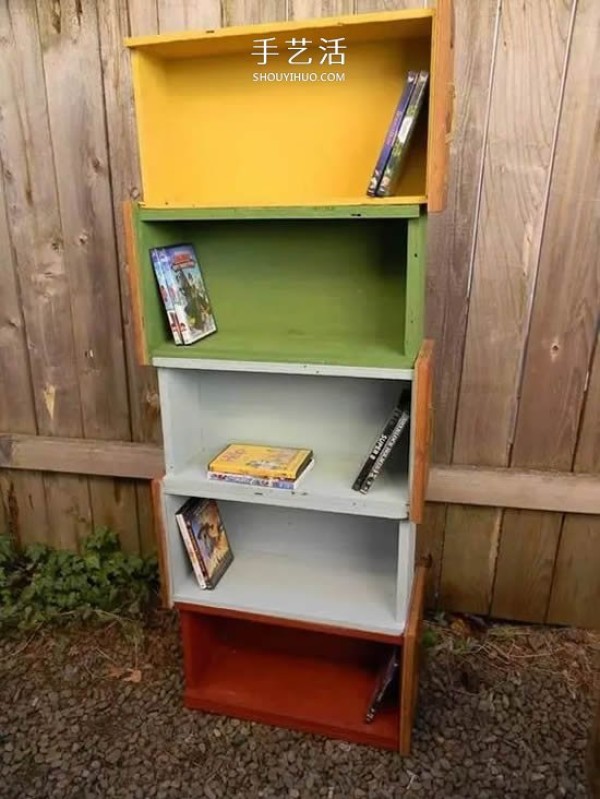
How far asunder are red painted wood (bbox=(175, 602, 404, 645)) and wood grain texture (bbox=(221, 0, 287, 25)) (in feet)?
4.78

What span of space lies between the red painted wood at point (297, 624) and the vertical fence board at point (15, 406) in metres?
0.88

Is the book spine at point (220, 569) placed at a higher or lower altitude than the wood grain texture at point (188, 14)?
lower

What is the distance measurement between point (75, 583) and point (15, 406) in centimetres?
61

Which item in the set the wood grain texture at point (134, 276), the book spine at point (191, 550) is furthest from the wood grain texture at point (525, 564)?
the wood grain texture at point (134, 276)

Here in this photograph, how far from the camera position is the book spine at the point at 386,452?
127cm

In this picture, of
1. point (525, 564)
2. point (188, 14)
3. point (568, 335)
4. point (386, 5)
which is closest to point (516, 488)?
point (525, 564)

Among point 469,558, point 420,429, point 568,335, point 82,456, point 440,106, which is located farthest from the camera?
point 82,456

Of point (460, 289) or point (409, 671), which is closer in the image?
point (409, 671)

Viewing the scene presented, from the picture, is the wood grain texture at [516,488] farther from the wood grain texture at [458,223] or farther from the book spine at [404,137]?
the book spine at [404,137]

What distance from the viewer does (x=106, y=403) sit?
75.1 inches

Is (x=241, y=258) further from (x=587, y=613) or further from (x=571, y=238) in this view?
(x=587, y=613)

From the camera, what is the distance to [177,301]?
1.33 meters

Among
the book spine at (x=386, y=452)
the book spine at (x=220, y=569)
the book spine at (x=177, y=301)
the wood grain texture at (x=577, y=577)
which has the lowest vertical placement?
the wood grain texture at (x=577, y=577)

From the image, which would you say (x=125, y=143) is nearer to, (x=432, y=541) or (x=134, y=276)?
(x=134, y=276)
